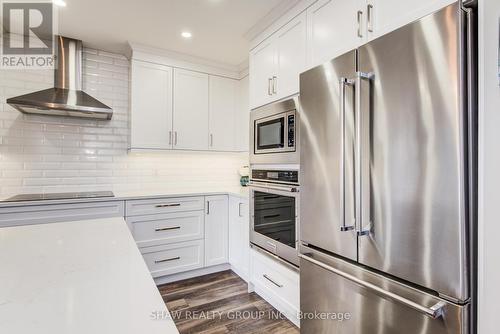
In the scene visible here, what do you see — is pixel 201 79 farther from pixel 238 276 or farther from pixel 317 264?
pixel 317 264

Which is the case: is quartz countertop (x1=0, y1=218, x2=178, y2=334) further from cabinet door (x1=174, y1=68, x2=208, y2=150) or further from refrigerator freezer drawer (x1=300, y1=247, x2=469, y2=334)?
cabinet door (x1=174, y1=68, x2=208, y2=150)

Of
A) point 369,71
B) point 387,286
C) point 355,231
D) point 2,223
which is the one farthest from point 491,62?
point 2,223

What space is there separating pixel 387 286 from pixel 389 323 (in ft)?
0.51

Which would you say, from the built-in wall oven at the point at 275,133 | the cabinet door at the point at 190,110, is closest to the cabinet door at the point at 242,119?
the cabinet door at the point at 190,110

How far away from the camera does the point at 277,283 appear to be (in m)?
2.11

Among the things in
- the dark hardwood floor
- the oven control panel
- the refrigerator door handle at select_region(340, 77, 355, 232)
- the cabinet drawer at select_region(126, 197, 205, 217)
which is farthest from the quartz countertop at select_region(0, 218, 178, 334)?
the cabinet drawer at select_region(126, 197, 205, 217)

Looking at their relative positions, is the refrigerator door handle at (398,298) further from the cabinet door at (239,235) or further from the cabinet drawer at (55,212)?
the cabinet drawer at (55,212)

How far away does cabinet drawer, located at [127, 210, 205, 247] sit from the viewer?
2572mm

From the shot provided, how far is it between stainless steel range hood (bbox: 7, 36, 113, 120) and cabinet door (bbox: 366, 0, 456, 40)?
7.63ft

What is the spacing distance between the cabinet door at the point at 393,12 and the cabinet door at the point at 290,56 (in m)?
0.53

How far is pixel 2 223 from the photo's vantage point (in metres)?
2.07

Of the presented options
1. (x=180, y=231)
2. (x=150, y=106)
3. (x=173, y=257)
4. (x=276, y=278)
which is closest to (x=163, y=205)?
(x=180, y=231)

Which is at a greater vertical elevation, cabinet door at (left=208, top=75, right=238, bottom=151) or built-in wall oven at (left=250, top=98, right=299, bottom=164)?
cabinet door at (left=208, top=75, right=238, bottom=151)

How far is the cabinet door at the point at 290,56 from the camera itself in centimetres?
189
